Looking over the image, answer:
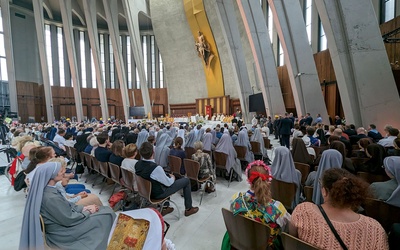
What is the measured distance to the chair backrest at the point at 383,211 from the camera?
210 centimetres

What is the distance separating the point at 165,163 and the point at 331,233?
4.11 meters

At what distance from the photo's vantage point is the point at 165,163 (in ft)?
16.6

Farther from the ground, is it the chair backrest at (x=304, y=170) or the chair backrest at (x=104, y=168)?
the chair backrest at (x=104, y=168)

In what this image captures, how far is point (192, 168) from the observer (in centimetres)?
398

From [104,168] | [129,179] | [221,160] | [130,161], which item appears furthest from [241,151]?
[104,168]

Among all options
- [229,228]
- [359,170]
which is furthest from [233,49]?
[229,228]

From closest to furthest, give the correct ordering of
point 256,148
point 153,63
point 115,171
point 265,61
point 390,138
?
point 115,171, point 390,138, point 256,148, point 265,61, point 153,63

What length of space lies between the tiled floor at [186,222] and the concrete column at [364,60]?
557 centimetres

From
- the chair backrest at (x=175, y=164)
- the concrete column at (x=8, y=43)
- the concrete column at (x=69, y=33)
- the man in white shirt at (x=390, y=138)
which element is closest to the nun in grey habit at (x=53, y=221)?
the chair backrest at (x=175, y=164)

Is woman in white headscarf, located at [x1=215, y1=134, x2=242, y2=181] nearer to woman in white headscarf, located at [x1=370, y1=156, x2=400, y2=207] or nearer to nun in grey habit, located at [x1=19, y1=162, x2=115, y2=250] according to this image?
woman in white headscarf, located at [x1=370, y1=156, x2=400, y2=207]

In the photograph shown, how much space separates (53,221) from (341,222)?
2.22 m

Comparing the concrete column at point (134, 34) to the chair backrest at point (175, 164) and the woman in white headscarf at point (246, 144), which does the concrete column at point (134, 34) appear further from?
the chair backrest at point (175, 164)

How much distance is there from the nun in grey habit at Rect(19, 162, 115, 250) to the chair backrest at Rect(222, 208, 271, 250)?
46.5 inches

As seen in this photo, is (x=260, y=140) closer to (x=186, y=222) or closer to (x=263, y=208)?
(x=186, y=222)
